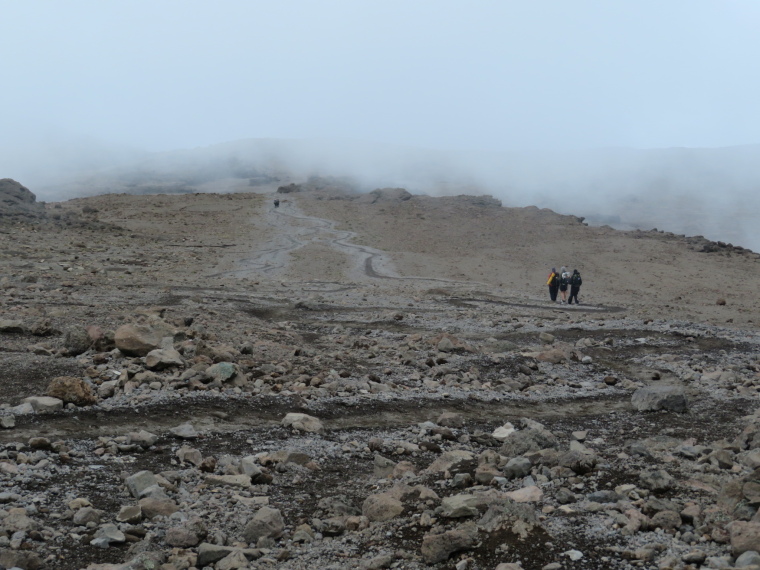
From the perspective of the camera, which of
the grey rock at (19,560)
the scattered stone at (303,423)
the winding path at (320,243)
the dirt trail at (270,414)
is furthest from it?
the winding path at (320,243)

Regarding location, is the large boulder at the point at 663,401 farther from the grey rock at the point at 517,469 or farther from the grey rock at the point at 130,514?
the grey rock at the point at 130,514

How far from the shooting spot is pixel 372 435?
6.96 meters

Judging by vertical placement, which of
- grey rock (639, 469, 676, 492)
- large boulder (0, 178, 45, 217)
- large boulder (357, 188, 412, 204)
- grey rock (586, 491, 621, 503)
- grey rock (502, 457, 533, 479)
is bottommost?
grey rock (502, 457, 533, 479)

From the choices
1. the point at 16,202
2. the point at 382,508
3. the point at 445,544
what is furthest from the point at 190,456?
the point at 16,202

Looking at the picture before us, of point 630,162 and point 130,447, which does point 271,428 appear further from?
point 630,162

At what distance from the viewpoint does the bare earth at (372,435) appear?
157 inches

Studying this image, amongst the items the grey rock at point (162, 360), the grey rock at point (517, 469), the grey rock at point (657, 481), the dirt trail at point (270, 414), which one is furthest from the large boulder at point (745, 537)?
the grey rock at point (162, 360)

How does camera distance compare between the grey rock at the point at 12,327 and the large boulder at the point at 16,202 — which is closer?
the grey rock at the point at 12,327

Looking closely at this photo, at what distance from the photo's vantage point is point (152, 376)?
7754 millimetres

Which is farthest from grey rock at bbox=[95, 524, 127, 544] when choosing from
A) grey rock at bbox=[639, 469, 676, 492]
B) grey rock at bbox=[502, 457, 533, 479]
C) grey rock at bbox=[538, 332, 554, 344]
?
grey rock at bbox=[538, 332, 554, 344]

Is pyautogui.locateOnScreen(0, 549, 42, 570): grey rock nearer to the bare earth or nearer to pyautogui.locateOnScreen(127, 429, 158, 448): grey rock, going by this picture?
the bare earth

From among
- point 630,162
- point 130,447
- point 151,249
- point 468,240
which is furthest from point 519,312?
point 630,162

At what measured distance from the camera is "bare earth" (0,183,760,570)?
400cm

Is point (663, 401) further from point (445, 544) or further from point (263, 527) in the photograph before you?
point (263, 527)
